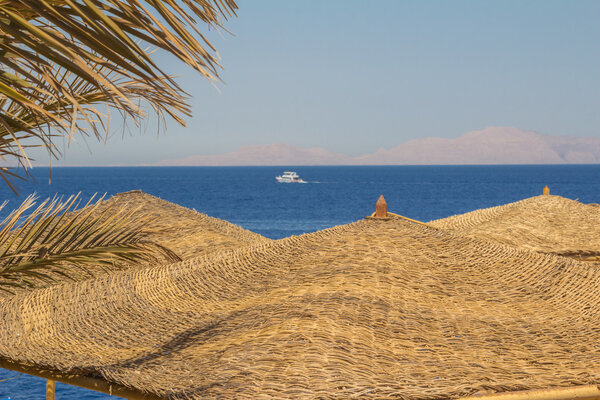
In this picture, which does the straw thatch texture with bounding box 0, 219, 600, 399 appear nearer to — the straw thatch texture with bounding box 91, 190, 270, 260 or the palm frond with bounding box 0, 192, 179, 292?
the palm frond with bounding box 0, 192, 179, 292

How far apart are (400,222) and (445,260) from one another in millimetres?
502

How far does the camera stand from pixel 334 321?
3.44m

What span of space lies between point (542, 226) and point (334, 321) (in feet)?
20.4

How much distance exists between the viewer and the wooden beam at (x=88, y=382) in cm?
350

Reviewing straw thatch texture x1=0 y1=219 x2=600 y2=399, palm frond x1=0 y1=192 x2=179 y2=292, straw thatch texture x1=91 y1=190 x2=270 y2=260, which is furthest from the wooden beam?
straw thatch texture x1=91 y1=190 x2=270 y2=260

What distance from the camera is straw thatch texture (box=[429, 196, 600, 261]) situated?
7.96m

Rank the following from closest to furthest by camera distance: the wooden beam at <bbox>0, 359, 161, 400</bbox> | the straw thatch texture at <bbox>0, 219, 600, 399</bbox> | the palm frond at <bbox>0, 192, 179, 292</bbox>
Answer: the straw thatch texture at <bbox>0, 219, 600, 399</bbox> → the wooden beam at <bbox>0, 359, 161, 400</bbox> → the palm frond at <bbox>0, 192, 179, 292</bbox>

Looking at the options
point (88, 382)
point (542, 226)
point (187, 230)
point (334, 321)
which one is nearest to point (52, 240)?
point (88, 382)

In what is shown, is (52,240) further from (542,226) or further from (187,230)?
(542,226)

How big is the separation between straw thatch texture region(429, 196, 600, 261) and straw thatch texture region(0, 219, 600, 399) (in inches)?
147

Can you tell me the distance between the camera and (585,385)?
2980mm

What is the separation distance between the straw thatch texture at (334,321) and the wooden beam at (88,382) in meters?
0.08

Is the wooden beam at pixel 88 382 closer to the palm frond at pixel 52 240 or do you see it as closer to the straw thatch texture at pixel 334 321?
the straw thatch texture at pixel 334 321

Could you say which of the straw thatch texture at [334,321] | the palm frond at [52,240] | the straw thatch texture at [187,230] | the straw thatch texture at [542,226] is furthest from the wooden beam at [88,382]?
the straw thatch texture at [542,226]
